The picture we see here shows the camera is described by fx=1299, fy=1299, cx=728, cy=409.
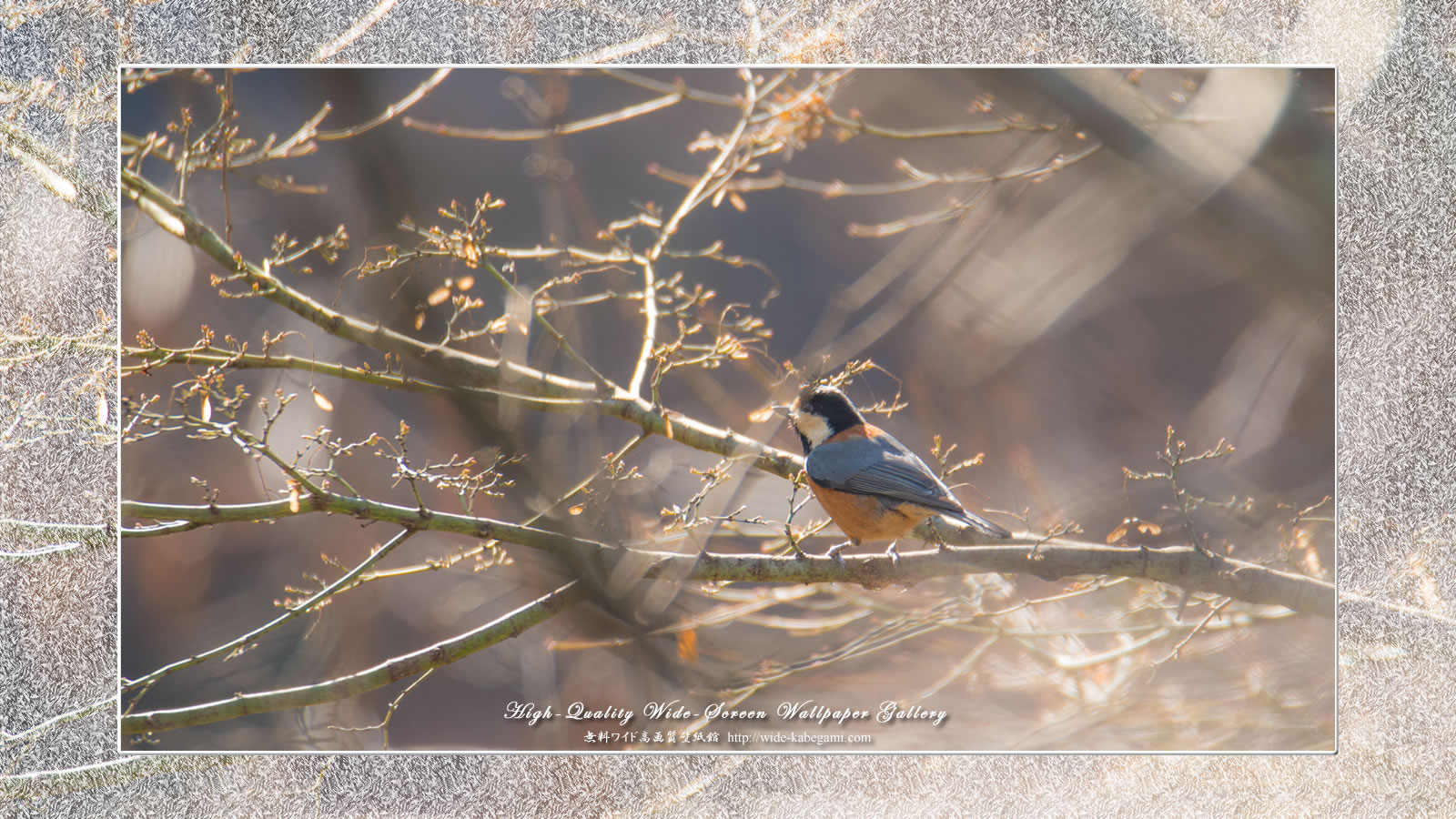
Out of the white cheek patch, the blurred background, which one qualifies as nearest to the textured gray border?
the blurred background

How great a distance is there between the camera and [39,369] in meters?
2.49

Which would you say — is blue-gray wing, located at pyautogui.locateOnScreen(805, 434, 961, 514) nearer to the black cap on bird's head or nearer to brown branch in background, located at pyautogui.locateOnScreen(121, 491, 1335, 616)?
the black cap on bird's head

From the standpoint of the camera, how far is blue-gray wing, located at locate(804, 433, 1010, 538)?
7.72 feet

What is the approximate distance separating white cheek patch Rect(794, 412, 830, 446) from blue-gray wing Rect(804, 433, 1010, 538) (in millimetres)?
18

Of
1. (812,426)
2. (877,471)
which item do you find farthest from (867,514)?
(812,426)

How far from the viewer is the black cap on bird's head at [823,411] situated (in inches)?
92.9

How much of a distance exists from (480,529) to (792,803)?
2.63 ft

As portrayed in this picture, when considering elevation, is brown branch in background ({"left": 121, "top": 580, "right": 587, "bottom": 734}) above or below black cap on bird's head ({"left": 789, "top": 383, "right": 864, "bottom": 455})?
below

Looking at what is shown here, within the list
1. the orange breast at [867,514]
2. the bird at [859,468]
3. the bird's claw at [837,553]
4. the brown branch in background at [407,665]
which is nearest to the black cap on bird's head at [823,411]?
the bird at [859,468]

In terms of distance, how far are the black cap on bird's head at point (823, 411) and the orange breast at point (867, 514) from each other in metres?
0.10

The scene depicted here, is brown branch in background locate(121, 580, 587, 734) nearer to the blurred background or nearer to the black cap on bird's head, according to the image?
the blurred background

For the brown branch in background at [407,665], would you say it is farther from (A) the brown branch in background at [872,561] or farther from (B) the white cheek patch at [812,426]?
(B) the white cheek patch at [812,426]

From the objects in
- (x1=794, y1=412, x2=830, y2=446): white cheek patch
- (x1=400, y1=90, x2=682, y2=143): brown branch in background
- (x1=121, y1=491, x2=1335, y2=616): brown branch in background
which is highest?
(x1=400, y1=90, x2=682, y2=143): brown branch in background

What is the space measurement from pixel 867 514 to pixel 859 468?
9 cm
